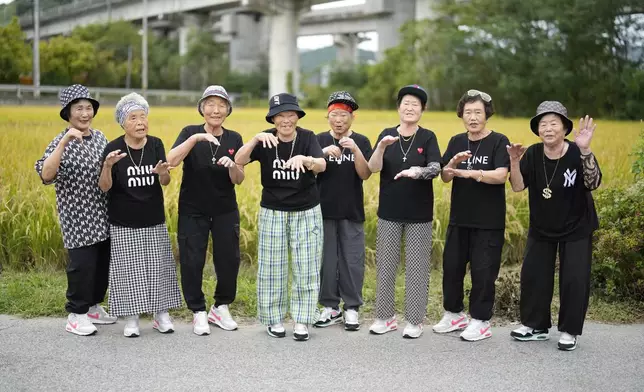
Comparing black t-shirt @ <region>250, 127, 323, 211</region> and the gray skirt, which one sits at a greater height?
black t-shirt @ <region>250, 127, 323, 211</region>

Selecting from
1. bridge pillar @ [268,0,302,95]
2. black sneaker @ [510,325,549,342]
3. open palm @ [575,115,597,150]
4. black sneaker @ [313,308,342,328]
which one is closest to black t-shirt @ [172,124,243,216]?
black sneaker @ [313,308,342,328]

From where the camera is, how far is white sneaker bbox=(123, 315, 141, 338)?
15.7 ft

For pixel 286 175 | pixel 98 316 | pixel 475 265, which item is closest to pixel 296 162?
pixel 286 175

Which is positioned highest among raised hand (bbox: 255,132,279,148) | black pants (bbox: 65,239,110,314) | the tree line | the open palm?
the tree line

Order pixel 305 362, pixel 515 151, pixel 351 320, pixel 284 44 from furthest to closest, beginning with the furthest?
pixel 284 44 < pixel 351 320 < pixel 515 151 < pixel 305 362

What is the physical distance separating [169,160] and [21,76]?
3.71 m

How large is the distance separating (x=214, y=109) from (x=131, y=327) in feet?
5.32

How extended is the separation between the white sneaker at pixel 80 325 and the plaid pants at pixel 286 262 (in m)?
1.17

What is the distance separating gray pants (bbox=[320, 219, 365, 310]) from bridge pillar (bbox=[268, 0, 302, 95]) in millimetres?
4009

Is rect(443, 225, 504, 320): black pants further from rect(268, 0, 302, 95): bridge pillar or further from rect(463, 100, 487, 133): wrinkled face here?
Result: rect(268, 0, 302, 95): bridge pillar

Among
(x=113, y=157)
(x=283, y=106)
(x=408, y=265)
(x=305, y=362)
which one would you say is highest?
(x=283, y=106)

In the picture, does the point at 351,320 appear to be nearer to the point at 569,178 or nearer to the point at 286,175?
the point at 286,175

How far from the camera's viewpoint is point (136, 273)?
15.9 ft

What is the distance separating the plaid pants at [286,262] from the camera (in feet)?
15.9
